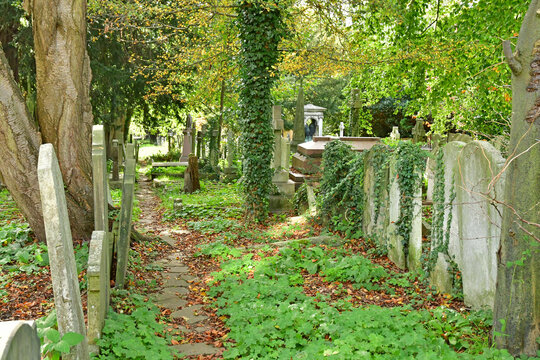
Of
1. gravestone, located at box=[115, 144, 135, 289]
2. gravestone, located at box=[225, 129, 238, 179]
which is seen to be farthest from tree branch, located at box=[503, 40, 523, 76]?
gravestone, located at box=[225, 129, 238, 179]

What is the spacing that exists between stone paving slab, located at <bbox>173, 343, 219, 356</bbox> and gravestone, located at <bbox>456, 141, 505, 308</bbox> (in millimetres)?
2612

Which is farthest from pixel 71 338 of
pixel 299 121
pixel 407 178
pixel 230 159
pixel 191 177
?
pixel 299 121

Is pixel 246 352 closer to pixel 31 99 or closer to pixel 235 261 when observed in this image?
pixel 235 261

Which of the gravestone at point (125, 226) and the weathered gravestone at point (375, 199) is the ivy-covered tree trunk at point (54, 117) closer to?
the gravestone at point (125, 226)

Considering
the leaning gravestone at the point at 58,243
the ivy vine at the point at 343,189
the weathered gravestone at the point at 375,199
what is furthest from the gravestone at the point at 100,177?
the ivy vine at the point at 343,189

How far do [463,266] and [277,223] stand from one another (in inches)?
225

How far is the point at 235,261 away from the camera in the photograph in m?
7.04

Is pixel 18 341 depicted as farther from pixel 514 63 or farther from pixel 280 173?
pixel 280 173

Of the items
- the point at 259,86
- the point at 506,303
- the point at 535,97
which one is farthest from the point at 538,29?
the point at 259,86

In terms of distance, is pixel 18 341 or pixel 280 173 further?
pixel 280 173

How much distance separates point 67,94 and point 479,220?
4990 millimetres

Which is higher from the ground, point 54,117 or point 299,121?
point 299,121

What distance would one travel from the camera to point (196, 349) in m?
4.45

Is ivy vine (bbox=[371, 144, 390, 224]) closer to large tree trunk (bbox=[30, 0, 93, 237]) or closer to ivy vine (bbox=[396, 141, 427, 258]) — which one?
ivy vine (bbox=[396, 141, 427, 258])
